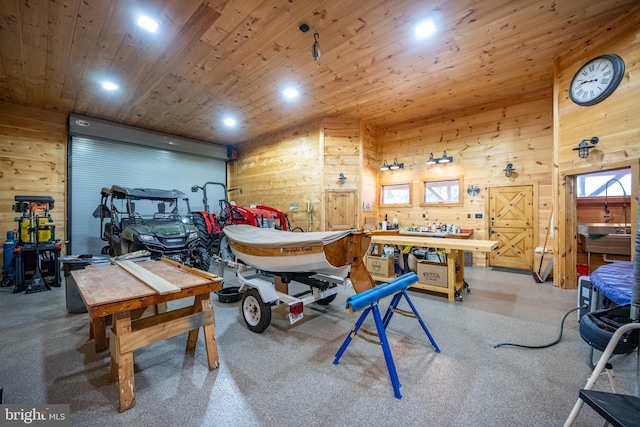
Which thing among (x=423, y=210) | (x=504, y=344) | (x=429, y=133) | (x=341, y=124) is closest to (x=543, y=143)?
(x=429, y=133)

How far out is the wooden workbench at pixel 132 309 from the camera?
5.70ft

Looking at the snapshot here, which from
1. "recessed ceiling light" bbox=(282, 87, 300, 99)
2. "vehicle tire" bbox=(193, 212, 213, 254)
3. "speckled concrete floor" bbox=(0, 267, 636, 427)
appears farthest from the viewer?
"vehicle tire" bbox=(193, 212, 213, 254)

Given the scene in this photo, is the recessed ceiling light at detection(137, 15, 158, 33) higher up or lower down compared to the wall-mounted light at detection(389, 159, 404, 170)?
higher up

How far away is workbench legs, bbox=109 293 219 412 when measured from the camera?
1.75 metres

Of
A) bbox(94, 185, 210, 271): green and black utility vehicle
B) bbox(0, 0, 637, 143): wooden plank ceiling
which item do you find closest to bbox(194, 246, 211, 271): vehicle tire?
bbox(94, 185, 210, 271): green and black utility vehicle

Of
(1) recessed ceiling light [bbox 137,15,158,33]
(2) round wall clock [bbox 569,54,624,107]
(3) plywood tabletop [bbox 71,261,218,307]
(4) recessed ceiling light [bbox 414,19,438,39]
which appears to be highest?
(4) recessed ceiling light [bbox 414,19,438,39]

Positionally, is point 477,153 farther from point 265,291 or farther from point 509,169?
point 265,291

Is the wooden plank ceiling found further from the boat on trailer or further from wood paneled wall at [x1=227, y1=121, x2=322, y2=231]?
the boat on trailer

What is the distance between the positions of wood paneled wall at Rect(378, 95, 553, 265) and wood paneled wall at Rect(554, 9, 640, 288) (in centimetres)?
126

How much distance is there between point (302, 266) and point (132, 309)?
1496mm

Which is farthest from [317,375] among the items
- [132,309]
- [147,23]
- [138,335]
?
[147,23]

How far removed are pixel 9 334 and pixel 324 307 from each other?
11.5 ft

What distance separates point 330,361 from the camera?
233 cm

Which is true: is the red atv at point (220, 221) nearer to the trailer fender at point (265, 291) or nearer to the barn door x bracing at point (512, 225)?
the trailer fender at point (265, 291)
